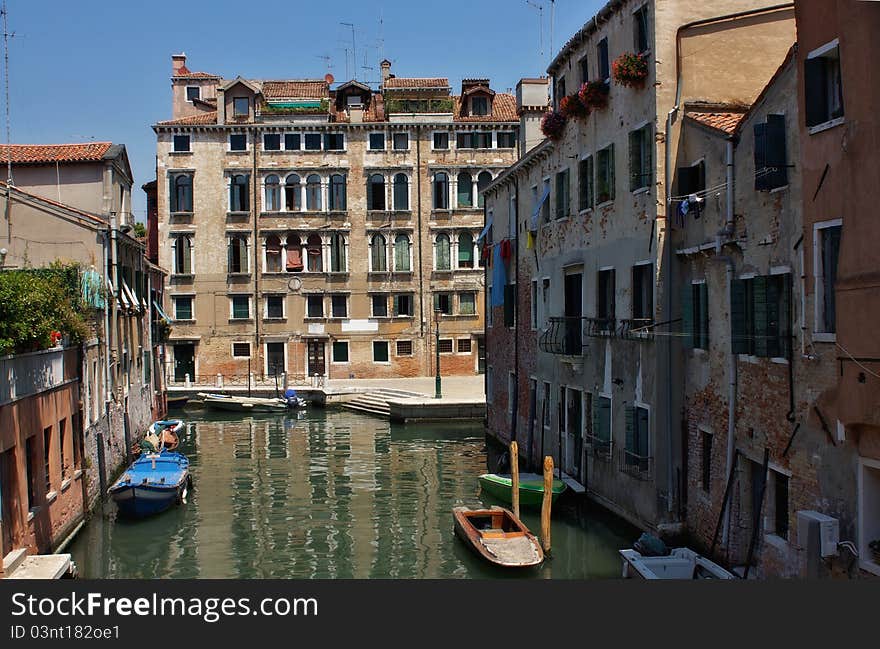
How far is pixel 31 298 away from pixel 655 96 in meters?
9.59

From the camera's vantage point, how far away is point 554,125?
2009 cm

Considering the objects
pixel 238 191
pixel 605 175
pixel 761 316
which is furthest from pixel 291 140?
pixel 761 316

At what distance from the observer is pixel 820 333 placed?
10523 millimetres

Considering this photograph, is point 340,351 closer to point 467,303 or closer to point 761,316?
point 467,303

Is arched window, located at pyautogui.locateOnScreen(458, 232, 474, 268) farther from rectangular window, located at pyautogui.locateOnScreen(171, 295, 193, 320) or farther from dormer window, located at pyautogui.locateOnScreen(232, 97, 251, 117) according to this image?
rectangular window, located at pyautogui.locateOnScreen(171, 295, 193, 320)

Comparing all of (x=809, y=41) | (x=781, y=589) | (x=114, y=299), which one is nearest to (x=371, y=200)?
(x=114, y=299)

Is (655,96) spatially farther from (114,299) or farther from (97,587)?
(114,299)

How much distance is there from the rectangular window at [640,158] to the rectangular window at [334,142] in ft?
91.2

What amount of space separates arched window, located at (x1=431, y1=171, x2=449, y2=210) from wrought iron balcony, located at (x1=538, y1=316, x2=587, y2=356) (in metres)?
22.6

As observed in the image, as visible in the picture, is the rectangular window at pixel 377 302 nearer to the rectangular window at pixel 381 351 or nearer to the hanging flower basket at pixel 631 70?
the rectangular window at pixel 381 351

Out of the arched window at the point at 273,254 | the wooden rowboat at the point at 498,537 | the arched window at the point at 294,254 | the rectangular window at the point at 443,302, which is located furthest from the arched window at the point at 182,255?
the wooden rowboat at the point at 498,537

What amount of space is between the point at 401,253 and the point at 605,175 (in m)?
25.9

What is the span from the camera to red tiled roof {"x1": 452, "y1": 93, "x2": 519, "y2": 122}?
42250 millimetres

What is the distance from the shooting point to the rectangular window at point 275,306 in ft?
140
